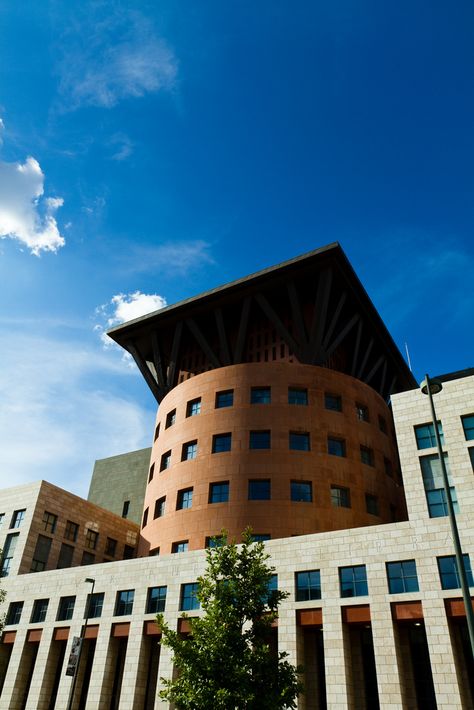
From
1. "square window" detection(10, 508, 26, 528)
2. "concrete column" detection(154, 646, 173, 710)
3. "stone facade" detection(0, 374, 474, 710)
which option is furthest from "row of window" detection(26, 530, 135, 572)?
"concrete column" detection(154, 646, 173, 710)

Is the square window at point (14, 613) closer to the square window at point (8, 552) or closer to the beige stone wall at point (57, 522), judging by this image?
the beige stone wall at point (57, 522)

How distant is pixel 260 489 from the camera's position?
47.0m

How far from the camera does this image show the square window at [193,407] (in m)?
54.0

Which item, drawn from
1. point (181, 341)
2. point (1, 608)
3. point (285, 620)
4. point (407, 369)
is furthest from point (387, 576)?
point (407, 369)

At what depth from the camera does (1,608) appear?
48.5 m

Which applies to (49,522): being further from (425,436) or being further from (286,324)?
(425,436)

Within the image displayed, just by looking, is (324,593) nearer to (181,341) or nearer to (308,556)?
(308,556)

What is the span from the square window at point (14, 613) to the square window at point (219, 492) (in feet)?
62.2

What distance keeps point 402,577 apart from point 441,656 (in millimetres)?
4706

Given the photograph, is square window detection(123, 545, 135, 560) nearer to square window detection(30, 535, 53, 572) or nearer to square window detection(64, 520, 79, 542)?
square window detection(64, 520, 79, 542)

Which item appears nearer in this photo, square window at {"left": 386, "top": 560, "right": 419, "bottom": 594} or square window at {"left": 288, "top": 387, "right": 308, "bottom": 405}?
square window at {"left": 386, "top": 560, "right": 419, "bottom": 594}

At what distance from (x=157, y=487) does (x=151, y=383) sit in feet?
57.4

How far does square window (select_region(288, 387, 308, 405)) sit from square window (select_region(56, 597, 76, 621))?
24981 millimetres

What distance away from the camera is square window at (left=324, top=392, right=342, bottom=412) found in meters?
52.0
